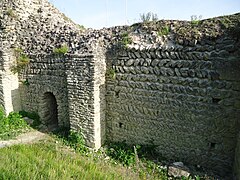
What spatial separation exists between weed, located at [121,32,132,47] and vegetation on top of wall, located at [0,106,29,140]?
4.60m

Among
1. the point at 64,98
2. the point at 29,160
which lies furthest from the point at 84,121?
the point at 29,160

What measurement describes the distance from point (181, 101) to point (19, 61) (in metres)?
5.95

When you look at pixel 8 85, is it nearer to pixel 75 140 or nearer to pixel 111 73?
pixel 75 140

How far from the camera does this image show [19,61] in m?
8.13

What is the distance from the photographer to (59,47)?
7.29 m

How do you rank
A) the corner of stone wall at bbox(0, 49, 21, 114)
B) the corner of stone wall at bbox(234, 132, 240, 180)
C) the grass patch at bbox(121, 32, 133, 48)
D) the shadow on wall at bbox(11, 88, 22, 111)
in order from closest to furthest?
the corner of stone wall at bbox(234, 132, 240, 180)
the grass patch at bbox(121, 32, 133, 48)
the corner of stone wall at bbox(0, 49, 21, 114)
the shadow on wall at bbox(11, 88, 22, 111)

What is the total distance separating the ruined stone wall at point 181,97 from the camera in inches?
194

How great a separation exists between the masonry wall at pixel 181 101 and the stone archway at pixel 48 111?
280 cm

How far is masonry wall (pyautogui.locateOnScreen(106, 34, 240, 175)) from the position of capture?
493 centimetres

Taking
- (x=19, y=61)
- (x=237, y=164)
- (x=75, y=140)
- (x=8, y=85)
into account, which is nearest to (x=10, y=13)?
(x=19, y=61)

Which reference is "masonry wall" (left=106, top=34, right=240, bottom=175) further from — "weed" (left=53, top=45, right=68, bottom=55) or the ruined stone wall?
"weed" (left=53, top=45, right=68, bottom=55)

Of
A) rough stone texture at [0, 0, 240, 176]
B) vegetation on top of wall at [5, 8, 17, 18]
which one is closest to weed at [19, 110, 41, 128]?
rough stone texture at [0, 0, 240, 176]

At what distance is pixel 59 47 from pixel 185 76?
13.7 feet

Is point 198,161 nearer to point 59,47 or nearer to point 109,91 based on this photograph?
point 109,91
